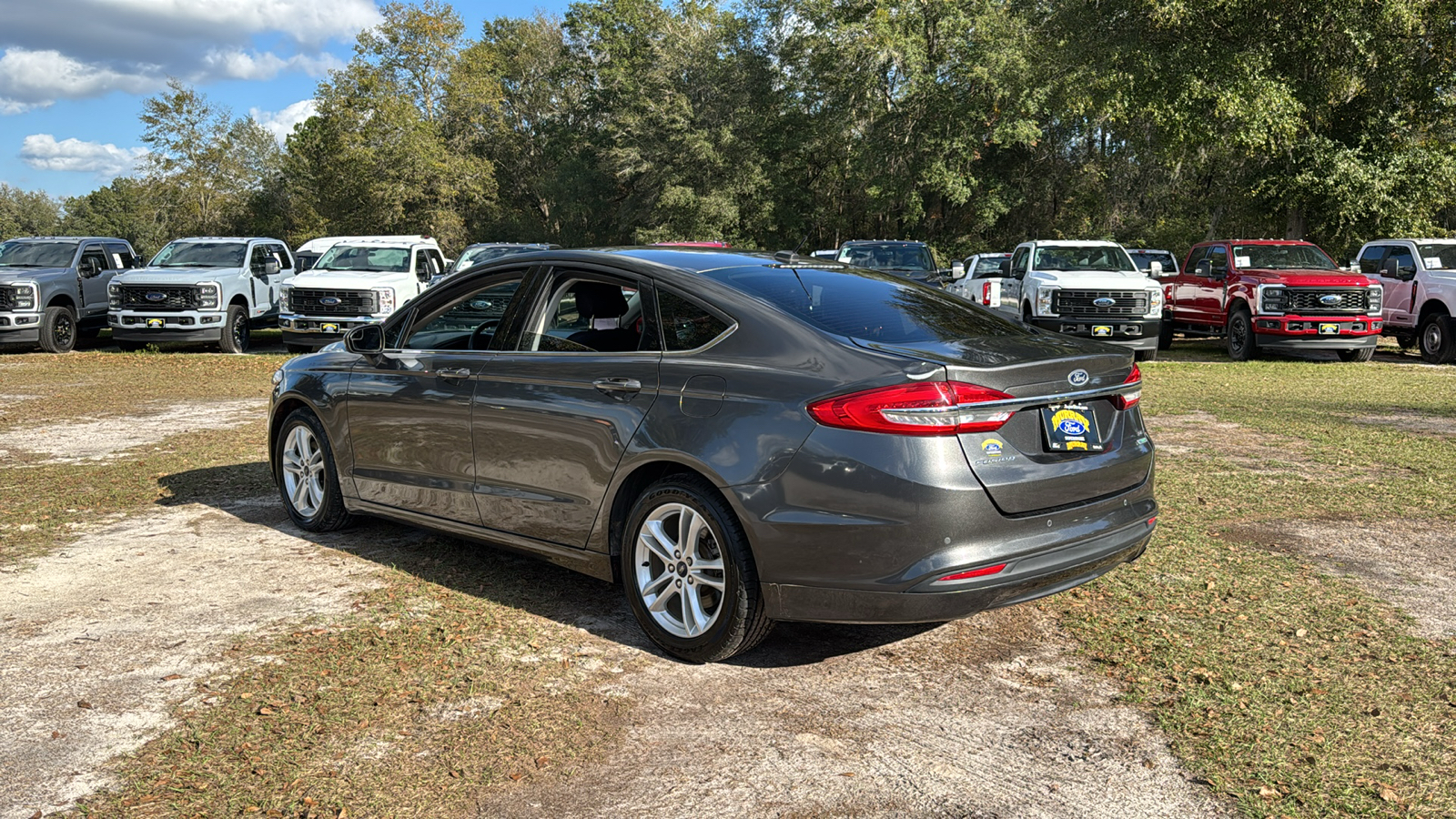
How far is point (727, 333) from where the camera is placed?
15.0ft

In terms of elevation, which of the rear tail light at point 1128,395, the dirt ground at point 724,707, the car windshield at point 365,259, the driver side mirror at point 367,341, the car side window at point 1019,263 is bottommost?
the dirt ground at point 724,707

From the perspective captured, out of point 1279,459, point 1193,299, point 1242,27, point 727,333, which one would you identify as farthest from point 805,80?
point 727,333

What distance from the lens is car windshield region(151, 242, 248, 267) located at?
68.6ft

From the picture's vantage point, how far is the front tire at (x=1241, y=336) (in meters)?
18.9

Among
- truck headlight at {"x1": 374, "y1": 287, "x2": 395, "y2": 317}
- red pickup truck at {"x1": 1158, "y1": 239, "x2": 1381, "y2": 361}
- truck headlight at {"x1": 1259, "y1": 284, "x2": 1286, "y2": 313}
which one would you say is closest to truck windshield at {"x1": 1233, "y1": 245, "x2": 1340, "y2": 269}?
red pickup truck at {"x1": 1158, "y1": 239, "x2": 1381, "y2": 361}

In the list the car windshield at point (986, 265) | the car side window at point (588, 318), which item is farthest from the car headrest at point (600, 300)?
the car windshield at point (986, 265)

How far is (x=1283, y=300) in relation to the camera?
18.3 metres

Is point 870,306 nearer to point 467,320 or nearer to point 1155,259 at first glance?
point 467,320

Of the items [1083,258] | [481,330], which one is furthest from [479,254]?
[481,330]

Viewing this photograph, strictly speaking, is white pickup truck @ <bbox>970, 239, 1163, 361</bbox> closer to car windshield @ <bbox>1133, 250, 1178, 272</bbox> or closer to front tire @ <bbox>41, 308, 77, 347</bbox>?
car windshield @ <bbox>1133, 250, 1178, 272</bbox>

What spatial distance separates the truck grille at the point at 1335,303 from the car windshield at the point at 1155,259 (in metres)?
7.38

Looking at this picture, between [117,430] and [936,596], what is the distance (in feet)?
32.0

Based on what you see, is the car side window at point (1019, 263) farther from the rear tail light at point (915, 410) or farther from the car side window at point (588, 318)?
the rear tail light at point (915, 410)

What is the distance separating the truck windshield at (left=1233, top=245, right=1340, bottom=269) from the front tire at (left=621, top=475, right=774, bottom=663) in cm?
1696
